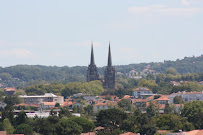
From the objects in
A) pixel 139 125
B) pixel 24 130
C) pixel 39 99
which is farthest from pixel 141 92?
pixel 24 130

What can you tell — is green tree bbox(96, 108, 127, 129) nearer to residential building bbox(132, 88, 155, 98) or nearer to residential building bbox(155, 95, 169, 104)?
residential building bbox(155, 95, 169, 104)

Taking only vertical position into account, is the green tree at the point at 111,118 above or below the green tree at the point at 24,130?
above

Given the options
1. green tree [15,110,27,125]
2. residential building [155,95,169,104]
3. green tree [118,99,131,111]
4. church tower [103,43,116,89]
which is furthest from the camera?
church tower [103,43,116,89]

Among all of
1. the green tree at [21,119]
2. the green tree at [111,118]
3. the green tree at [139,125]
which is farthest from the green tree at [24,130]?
the green tree at [139,125]

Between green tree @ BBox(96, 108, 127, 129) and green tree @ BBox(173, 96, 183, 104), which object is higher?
green tree @ BBox(173, 96, 183, 104)

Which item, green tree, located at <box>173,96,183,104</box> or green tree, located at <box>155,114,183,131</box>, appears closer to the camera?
green tree, located at <box>155,114,183,131</box>

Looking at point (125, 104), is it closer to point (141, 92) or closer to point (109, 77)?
point (141, 92)

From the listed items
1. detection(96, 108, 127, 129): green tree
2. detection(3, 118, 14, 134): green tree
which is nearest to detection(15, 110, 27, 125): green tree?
detection(3, 118, 14, 134): green tree

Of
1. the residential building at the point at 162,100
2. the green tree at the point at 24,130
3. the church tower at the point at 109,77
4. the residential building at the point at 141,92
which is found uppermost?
the church tower at the point at 109,77

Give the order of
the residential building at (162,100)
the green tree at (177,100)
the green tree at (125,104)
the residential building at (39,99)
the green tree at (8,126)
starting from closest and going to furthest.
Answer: the green tree at (8,126) < the green tree at (125,104) < the green tree at (177,100) < the residential building at (162,100) < the residential building at (39,99)

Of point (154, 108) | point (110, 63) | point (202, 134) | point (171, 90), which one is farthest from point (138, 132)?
point (110, 63)

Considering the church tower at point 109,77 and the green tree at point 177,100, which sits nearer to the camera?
the green tree at point 177,100

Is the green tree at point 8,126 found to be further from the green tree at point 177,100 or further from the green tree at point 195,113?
the green tree at point 177,100

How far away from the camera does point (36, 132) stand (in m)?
83.8
